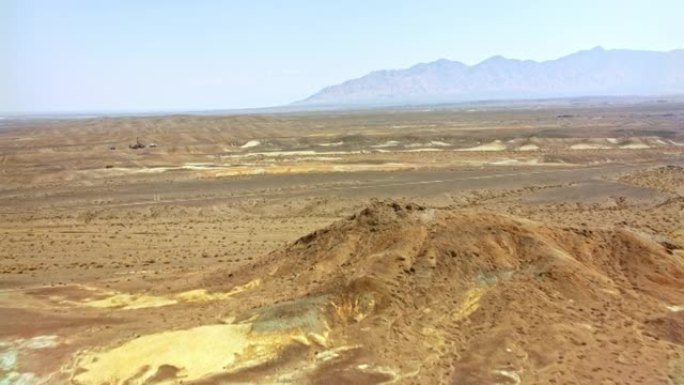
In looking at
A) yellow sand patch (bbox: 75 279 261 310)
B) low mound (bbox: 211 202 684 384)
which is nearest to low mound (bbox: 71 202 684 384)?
low mound (bbox: 211 202 684 384)

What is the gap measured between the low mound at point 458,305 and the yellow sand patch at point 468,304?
0.14ft

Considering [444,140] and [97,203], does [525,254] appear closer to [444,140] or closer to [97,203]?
[97,203]

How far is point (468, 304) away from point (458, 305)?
11.8 inches

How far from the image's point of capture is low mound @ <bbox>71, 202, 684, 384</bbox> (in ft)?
44.9

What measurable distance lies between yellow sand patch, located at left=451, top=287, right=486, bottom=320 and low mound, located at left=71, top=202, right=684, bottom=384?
0.04 m

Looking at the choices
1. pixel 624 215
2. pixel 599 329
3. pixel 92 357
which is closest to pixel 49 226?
pixel 92 357

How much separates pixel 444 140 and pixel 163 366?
59818 millimetres

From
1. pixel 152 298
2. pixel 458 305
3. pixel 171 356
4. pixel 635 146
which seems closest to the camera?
pixel 171 356

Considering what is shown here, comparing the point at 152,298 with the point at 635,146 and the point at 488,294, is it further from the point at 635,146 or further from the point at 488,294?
the point at 635,146

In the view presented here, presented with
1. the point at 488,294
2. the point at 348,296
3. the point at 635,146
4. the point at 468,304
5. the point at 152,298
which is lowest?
the point at 152,298

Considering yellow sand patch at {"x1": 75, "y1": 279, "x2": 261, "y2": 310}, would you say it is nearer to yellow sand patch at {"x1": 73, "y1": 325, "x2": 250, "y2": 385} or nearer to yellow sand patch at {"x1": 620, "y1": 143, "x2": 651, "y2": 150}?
yellow sand patch at {"x1": 73, "y1": 325, "x2": 250, "y2": 385}

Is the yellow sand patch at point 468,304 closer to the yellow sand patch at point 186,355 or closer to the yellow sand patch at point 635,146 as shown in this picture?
the yellow sand patch at point 186,355

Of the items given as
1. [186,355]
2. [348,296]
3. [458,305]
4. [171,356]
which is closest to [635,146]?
[458,305]

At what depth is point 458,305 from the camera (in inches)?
645
